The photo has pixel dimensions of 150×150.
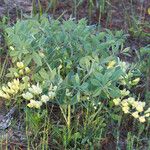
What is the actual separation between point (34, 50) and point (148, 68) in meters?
0.66

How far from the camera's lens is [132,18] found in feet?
10.1

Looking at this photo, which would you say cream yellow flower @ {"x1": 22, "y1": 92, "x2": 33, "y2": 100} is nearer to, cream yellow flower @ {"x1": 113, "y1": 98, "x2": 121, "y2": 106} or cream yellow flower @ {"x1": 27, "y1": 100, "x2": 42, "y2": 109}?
cream yellow flower @ {"x1": 27, "y1": 100, "x2": 42, "y2": 109}

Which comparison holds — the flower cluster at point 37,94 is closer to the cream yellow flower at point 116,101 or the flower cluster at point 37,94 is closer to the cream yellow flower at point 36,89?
the cream yellow flower at point 36,89

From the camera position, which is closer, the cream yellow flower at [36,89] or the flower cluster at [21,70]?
the cream yellow flower at [36,89]

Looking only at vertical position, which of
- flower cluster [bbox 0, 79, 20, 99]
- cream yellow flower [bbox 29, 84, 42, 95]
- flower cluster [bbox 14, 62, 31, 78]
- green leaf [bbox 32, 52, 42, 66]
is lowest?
flower cluster [bbox 0, 79, 20, 99]

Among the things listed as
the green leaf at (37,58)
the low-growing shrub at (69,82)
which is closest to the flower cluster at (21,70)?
the low-growing shrub at (69,82)

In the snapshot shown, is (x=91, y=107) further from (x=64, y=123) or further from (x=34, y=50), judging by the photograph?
(x=34, y=50)

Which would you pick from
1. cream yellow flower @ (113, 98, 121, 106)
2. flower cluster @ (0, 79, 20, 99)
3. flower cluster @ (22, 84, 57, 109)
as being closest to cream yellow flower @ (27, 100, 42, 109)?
flower cluster @ (22, 84, 57, 109)

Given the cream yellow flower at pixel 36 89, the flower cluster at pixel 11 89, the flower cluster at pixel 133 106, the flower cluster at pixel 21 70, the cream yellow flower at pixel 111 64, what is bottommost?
the flower cluster at pixel 133 106

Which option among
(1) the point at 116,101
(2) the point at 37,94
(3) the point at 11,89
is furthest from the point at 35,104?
(1) the point at 116,101

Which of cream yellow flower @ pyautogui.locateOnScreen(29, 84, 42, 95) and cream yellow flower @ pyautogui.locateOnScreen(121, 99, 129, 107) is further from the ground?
cream yellow flower @ pyautogui.locateOnScreen(29, 84, 42, 95)

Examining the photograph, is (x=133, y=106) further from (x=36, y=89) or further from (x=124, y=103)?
(x=36, y=89)

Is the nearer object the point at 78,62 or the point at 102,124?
the point at 102,124

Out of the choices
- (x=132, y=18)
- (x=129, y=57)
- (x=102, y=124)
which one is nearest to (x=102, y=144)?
(x=102, y=124)
